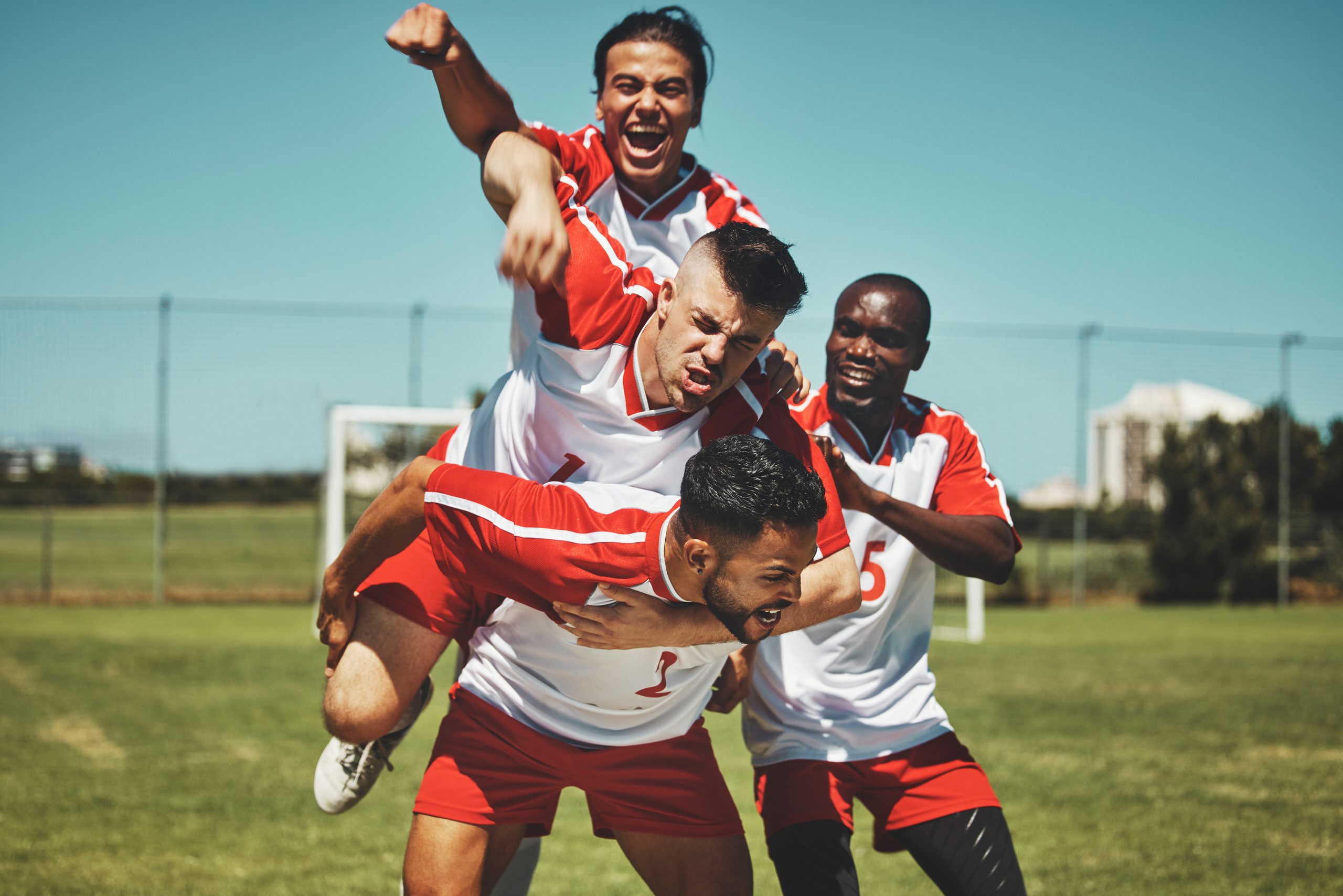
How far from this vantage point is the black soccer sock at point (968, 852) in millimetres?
3240

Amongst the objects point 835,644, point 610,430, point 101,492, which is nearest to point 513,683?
point 610,430

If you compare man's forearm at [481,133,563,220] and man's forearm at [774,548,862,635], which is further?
man's forearm at [774,548,862,635]

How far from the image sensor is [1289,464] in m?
19.8

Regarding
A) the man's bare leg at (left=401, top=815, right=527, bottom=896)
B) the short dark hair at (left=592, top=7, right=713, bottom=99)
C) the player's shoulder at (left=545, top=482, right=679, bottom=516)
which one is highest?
the short dark hair at (left=592, top=7, right=713, bottom=99)

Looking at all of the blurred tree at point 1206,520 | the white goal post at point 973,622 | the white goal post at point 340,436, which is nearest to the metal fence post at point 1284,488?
the blurred tree at point 1206,520

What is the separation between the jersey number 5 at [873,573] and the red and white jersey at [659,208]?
1192 millimetres

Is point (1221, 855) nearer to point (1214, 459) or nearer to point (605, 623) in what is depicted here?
point (605, 623)

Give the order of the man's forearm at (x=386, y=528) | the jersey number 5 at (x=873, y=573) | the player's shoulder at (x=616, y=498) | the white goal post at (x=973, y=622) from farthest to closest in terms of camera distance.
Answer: the white goal post at (x=973, y=622) < the jersey number 5 at (x=873, y=573) < the man's forearm at (x=386, y=528) < the player's shoulder at (x=616, y=498)

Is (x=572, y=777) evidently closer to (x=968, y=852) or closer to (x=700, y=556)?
(x=700, y=556)

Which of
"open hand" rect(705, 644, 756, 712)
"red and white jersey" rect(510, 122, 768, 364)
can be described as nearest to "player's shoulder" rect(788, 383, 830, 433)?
"red and white jersey" rect(510, 122, 768, 364)

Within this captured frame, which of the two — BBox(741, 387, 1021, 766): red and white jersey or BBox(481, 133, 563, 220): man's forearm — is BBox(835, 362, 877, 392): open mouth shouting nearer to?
BBox(741, 387, 1021, 766): red and white jersey

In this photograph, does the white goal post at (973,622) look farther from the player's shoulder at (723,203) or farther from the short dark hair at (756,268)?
the short dark hair at (756,268)

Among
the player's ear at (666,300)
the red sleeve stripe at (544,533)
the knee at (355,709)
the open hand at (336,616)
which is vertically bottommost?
the knee at (355,709)

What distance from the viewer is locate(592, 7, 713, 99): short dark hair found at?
11.7 feet
